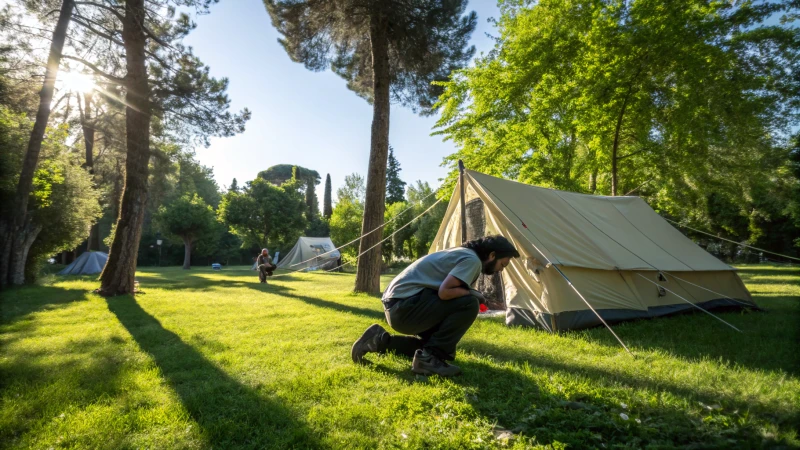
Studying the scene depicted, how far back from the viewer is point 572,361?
10.9ft

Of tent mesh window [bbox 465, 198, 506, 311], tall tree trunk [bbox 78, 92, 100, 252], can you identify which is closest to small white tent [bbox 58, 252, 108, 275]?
tall tree trunk [bbox 78, 92, 100, 252]

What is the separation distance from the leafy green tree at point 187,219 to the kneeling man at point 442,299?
26.9 meters

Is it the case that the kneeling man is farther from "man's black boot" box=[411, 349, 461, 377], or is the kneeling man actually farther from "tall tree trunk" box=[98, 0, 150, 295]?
"tall tree trunk" box=[98, 0, 150, 295]

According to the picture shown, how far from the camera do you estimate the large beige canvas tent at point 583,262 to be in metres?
4.75

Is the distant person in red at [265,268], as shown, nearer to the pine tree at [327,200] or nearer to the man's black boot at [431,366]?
the man's black boot at [431,366]

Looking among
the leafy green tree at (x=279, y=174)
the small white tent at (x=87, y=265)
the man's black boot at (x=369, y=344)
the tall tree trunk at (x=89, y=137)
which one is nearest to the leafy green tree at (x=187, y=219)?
the tall tree trunk at (x=89, y=137)

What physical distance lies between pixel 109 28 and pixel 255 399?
11.2m

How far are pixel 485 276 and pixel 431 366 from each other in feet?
12.2

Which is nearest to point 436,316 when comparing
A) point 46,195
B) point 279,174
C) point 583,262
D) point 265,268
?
point 583,262

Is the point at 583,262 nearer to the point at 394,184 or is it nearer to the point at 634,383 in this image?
the point at 634,383

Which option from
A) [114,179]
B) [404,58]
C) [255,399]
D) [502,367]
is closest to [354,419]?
[255,399]

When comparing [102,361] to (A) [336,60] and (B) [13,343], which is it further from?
(A) [336,60]

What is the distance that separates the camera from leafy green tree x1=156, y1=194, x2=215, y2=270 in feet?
82.0

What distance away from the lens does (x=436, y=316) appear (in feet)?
9.63
